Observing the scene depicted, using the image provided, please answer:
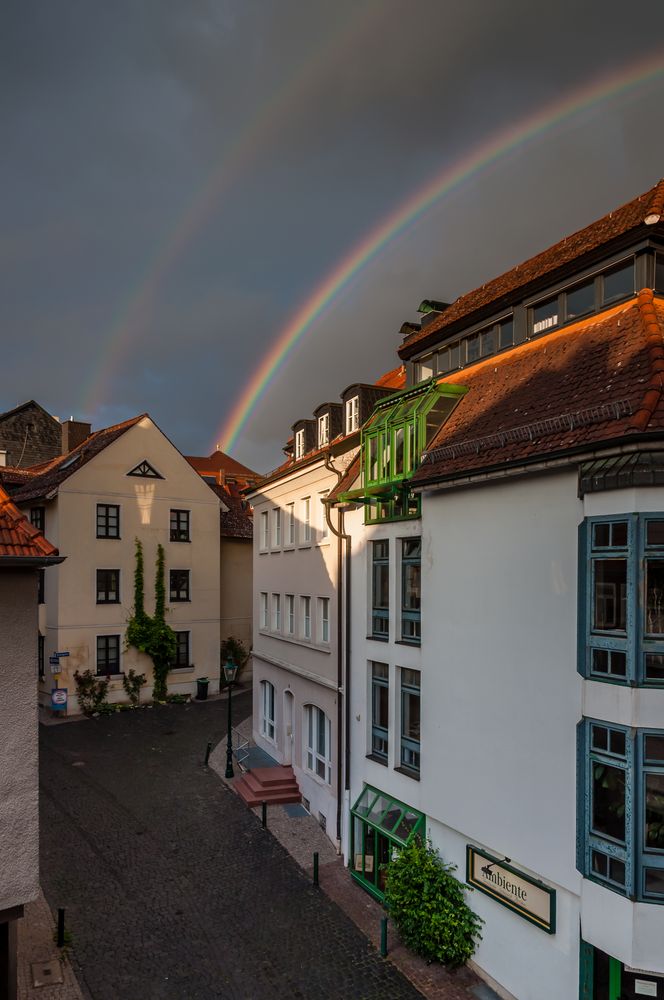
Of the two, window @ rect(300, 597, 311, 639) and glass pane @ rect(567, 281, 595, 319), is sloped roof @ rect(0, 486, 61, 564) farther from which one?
window @ rect(300, 597, 311, 639)

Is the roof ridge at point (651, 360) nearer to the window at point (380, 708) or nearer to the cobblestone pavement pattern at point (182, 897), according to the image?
the window at point (380, 708)

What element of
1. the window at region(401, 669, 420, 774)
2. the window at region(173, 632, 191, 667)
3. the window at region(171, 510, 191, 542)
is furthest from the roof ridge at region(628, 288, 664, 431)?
the window at region(173, 632, 191, 667)

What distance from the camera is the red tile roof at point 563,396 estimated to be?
10445 mm

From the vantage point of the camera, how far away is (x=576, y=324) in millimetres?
14070

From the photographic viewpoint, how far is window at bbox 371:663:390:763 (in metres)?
17.0

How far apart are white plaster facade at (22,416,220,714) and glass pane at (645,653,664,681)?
2698 cm

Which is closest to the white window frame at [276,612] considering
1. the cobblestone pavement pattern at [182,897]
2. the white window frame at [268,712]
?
the white window frame at [268,712]

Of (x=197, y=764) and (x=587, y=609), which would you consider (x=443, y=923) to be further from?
(x=197, y=764)

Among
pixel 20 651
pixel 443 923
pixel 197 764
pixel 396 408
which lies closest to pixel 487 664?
pixel 443 923

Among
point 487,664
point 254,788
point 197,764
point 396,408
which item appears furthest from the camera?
point 197,764

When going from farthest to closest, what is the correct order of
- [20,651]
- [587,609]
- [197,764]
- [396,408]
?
[197,764] < [396,408] < [587,609] < [20,651]

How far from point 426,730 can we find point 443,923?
3628mm

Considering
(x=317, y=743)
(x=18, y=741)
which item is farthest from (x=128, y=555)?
(x=18, y=741)

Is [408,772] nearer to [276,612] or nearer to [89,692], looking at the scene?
[276,612]
